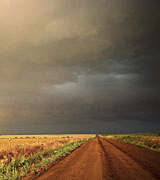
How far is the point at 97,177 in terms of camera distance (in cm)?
750

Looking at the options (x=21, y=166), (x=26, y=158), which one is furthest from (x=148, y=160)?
(x=26, y=158)

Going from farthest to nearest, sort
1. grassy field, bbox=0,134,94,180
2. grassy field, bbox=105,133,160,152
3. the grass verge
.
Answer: grassy field, bbox=105,133,160,152, grassy field, bbox=0,134,94,180, the grass verge

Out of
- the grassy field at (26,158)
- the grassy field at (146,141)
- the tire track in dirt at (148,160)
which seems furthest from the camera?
the grassy field at (146,141)

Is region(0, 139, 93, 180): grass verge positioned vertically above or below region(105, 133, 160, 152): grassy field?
above

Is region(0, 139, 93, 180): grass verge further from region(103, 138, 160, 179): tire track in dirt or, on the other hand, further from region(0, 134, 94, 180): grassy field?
region(103, 138, 160, 179): tire track in dirt

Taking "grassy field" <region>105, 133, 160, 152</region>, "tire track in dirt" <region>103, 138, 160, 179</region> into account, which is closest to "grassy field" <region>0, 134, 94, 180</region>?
"tire track in dirt" <region>103, 138, 160, 179</region>

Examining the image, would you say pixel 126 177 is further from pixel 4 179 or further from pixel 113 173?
pixel 4 179

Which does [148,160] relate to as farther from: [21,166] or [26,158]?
[26,158]

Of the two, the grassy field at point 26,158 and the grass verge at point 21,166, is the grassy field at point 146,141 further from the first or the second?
the grass verge at point 21,166

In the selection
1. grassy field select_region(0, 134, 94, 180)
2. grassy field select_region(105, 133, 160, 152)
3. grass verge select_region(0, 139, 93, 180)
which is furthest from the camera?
grassy field select_region(105, 133, 160, 152)

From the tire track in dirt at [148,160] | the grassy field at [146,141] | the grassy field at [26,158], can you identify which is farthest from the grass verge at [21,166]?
the grassy field at [146,141]

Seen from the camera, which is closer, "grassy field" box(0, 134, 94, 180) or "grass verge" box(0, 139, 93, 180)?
"grass verge" box(0, 139, 93, 180)

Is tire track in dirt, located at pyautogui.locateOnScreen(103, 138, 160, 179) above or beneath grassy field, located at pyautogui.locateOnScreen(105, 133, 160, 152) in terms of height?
above

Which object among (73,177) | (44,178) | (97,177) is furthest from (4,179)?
(97,177)
